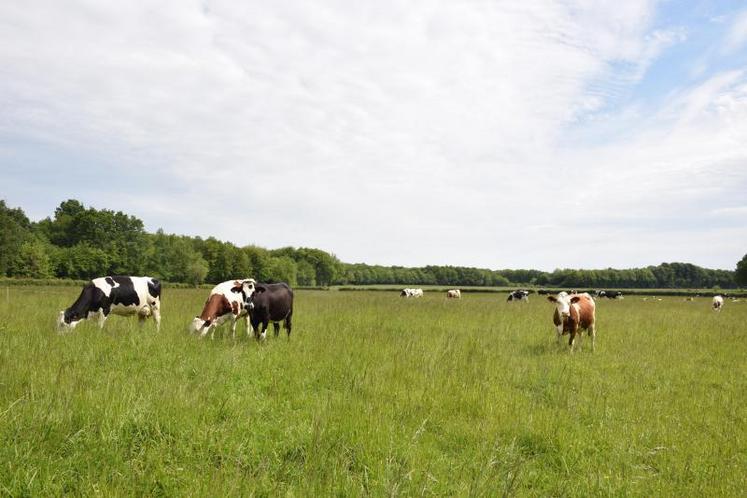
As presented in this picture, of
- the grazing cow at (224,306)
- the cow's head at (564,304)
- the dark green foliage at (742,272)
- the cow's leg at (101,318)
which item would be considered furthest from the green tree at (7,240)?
the dark green foliage at (742,272)

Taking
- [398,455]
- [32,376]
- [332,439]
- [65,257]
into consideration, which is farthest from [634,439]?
[65,257]

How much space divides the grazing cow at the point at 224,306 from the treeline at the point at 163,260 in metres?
Result: 53.9

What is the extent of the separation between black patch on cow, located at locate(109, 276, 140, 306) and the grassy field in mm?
1825

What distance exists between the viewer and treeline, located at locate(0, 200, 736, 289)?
187 feet

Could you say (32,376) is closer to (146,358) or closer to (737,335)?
(146,358)

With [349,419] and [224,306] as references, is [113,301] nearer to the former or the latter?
[224,306]

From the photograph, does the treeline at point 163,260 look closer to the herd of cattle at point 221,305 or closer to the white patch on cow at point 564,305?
the herd of cattle at point 221,305

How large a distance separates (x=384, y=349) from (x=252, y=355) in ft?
8.78

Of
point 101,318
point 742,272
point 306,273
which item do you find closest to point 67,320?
point 101,318

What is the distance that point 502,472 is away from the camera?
381 centimetres

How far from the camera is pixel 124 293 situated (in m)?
11.6

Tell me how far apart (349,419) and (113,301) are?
9.66 m

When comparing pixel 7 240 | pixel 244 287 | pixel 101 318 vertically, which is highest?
pixel 7 240

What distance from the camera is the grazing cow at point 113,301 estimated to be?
402 inches
